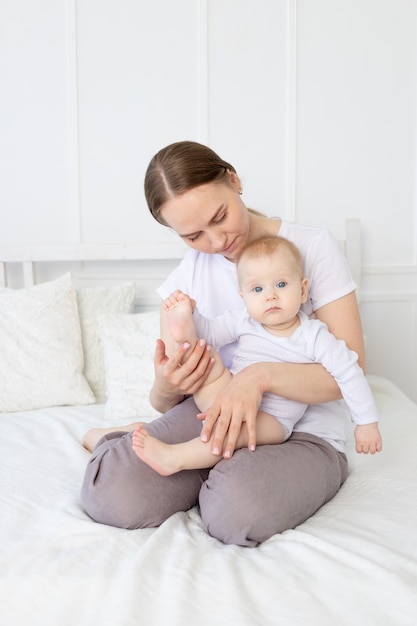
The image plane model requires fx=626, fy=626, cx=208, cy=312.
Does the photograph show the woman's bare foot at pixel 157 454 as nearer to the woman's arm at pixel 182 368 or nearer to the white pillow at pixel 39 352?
the woman's arm at pixel 182 368

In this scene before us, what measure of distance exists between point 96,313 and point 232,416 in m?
1.29

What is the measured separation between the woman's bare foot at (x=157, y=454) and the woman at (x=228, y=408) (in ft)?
0.17

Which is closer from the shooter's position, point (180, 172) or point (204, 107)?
point (180, 172)

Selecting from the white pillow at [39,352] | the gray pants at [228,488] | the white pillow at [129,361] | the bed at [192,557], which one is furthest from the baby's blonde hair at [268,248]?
the white pillow at [39,352]

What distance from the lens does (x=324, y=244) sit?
1419 millimetres

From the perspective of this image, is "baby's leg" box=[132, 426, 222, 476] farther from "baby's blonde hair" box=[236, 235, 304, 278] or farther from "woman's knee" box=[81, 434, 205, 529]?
"baby's blonde hair" box=[236, 235, 304, 278]

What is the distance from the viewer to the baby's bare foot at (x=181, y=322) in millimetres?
1277

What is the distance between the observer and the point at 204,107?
100.0 inches

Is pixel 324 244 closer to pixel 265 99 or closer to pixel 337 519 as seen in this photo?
pixel 337 519

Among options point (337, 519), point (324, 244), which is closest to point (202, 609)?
point (337, 519)

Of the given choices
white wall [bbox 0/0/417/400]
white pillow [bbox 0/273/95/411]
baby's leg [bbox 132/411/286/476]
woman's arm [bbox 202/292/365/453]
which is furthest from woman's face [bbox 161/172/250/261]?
white wall [bbox 0/0/417/400]

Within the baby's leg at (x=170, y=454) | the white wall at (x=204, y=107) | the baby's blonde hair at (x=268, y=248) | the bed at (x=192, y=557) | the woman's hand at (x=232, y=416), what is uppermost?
the white wall at (x=204, y=107)

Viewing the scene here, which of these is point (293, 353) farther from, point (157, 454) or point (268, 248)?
point (157, 454)

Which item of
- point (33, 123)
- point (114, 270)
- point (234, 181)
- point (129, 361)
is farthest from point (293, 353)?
point (33, 123)
